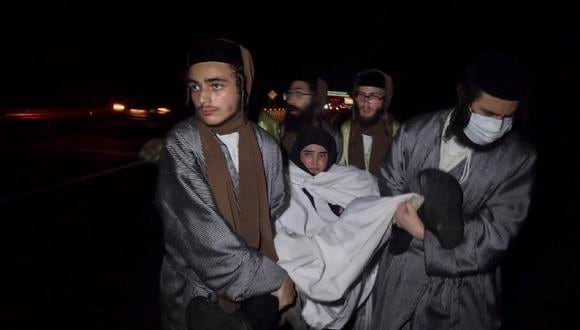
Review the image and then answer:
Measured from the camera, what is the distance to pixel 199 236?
187 cm

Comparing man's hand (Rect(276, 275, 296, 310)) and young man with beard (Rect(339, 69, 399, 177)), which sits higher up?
young man with beard (Rect(339, 69, 399, 177))

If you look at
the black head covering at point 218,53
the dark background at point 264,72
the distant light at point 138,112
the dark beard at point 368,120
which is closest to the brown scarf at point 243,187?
the black head covering at point 218,53

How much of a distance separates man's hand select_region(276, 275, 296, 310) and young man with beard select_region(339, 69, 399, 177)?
6.77ft

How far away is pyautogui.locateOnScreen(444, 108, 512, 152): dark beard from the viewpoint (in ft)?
7.19

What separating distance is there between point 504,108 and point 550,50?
6.83 meters

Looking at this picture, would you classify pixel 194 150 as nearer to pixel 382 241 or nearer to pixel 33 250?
pixel 382 241

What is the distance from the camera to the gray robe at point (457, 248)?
2.17 m

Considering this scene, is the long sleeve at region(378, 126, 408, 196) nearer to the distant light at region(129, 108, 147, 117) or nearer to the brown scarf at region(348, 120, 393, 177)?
the brown scarf at region(348, 120, 393, 177)

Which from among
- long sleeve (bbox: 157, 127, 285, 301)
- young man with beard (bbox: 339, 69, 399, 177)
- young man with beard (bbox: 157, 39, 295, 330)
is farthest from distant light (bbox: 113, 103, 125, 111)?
long sleeve (bbox: 157, 127, 285, 301)

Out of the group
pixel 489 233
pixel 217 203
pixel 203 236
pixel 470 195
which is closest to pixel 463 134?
pixel 470 195

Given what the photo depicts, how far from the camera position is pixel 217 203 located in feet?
6.51

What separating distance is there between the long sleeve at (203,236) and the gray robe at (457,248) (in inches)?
30.1

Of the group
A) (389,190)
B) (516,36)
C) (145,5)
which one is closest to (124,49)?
(145,5)

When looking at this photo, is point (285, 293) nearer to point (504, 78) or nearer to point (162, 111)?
Answer: point (504, 78)
